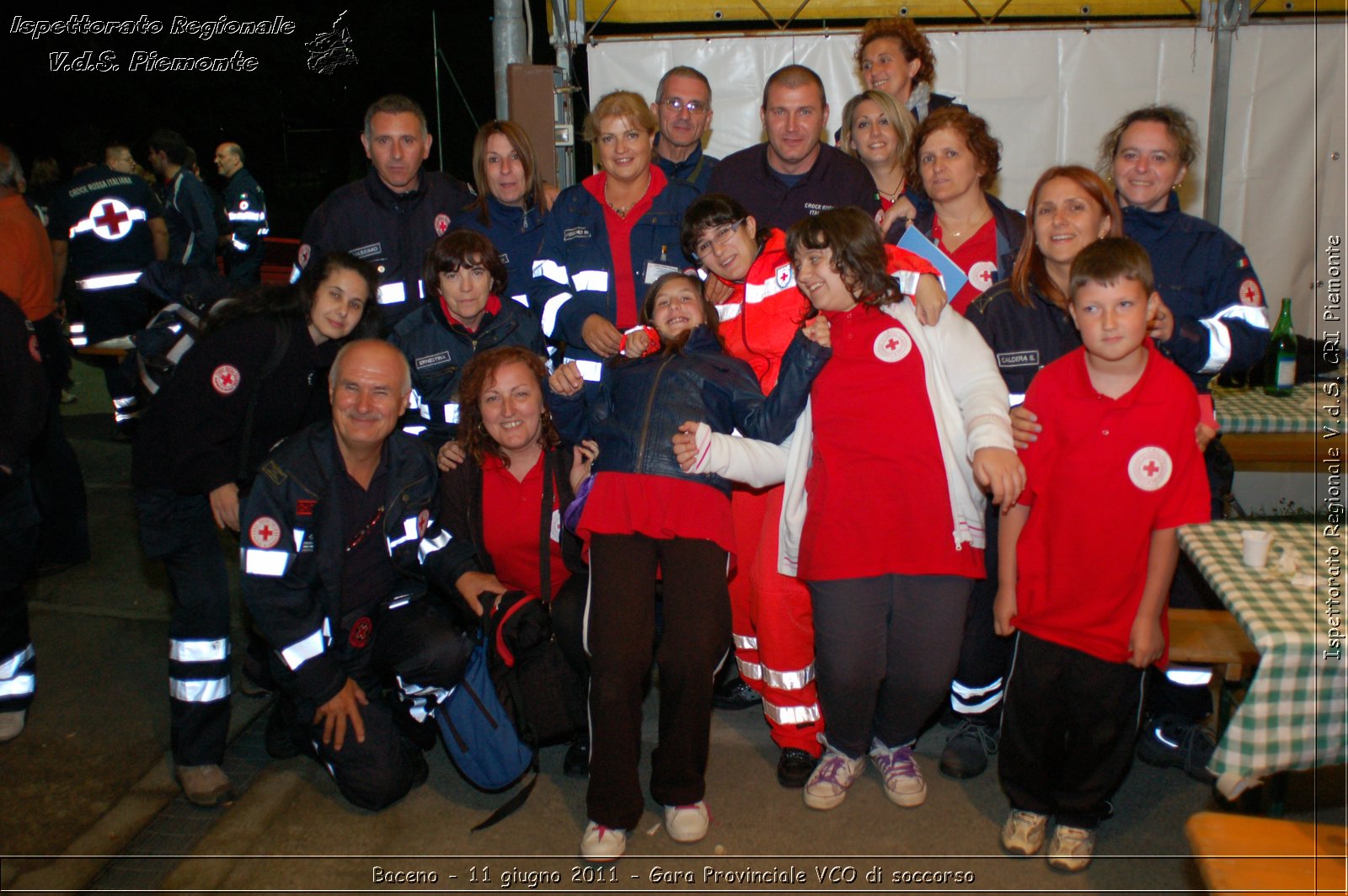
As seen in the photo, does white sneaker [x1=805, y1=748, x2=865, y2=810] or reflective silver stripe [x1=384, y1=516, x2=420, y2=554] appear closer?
white sneaker [x1=805, y1=748, x2=865, y2=810]

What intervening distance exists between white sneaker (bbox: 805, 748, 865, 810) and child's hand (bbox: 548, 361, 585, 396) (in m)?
1.54

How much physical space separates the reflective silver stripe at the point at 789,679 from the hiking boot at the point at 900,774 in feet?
1.12

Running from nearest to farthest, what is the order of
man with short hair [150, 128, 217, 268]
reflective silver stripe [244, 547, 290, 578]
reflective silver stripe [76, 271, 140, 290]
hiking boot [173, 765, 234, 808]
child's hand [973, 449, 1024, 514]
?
child's hand [973, 449, 1024, 514] < reflective silver stripe [244, 547, 290, 578] < hiking boot [173, 765, 234, 808] < reflective silver stripe [76, 271, 140, 290] < man with short hair [150, 128, 217, 268]

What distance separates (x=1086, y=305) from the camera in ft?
9.27

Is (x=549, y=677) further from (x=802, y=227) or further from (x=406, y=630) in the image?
(x=802, y=227)

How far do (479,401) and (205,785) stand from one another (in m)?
1.63

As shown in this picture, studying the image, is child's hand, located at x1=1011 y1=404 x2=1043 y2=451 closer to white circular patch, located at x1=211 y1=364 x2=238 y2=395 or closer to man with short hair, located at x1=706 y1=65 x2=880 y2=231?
man with short hair, located at x1=706 y1=65 x2=880 y2=231

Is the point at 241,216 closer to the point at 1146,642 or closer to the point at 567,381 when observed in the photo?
the point at 567,381

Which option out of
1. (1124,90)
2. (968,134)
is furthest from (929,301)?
(1124,90)

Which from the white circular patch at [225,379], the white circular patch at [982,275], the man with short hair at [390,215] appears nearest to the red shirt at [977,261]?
the white circular patch at [982,275]

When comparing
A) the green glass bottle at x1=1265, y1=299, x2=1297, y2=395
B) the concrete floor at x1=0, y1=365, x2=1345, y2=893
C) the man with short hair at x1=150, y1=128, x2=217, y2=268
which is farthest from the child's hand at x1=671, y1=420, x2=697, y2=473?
the man with short hair at x1=150, y1=128, x2=217, y2=268

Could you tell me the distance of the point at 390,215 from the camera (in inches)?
179

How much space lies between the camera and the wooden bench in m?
1.96

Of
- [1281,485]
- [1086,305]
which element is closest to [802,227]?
[1086,305]
